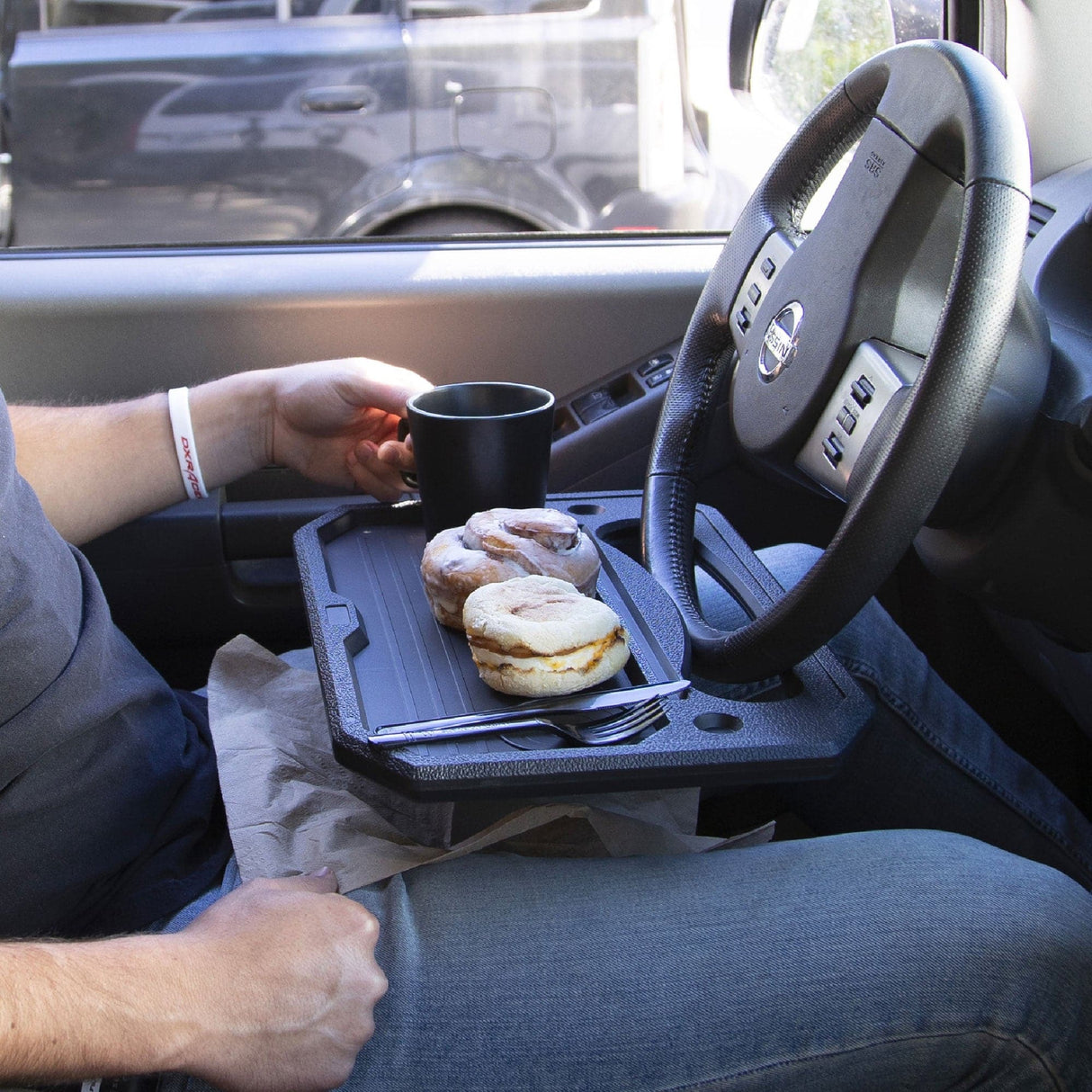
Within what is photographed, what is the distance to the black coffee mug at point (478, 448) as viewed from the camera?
98cm

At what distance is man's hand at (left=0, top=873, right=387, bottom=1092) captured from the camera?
68 cm

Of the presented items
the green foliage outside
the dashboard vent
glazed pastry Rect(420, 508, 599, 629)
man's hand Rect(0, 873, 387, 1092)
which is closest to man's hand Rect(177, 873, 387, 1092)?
man's hand Rect(0, 873, 387, 1092)

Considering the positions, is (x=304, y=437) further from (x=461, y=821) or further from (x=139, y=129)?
(x=139, y=129)

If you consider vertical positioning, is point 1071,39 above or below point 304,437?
above

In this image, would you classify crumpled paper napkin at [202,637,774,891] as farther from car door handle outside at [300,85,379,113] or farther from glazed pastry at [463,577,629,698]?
car door handle outside at [300,85,379,113]

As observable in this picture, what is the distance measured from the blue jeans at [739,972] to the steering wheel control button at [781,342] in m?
0.37

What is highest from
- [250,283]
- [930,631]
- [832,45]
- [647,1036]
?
[832,45]

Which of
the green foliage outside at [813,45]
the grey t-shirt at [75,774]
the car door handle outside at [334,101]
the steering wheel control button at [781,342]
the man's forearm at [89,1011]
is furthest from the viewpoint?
the car door handle outside at [334,101]

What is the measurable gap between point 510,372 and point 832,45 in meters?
0.59

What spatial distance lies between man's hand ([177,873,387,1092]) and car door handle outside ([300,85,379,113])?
1966 mm

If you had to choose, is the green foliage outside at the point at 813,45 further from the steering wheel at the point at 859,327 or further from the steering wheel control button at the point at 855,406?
the steering wheel control button at the point at 855,406

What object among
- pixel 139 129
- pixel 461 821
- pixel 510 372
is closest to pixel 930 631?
pixel 510 372

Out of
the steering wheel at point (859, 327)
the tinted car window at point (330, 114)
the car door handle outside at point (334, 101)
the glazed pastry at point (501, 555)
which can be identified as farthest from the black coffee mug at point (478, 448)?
the car door handle outside at point (334, 101)

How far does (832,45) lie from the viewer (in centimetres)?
166
